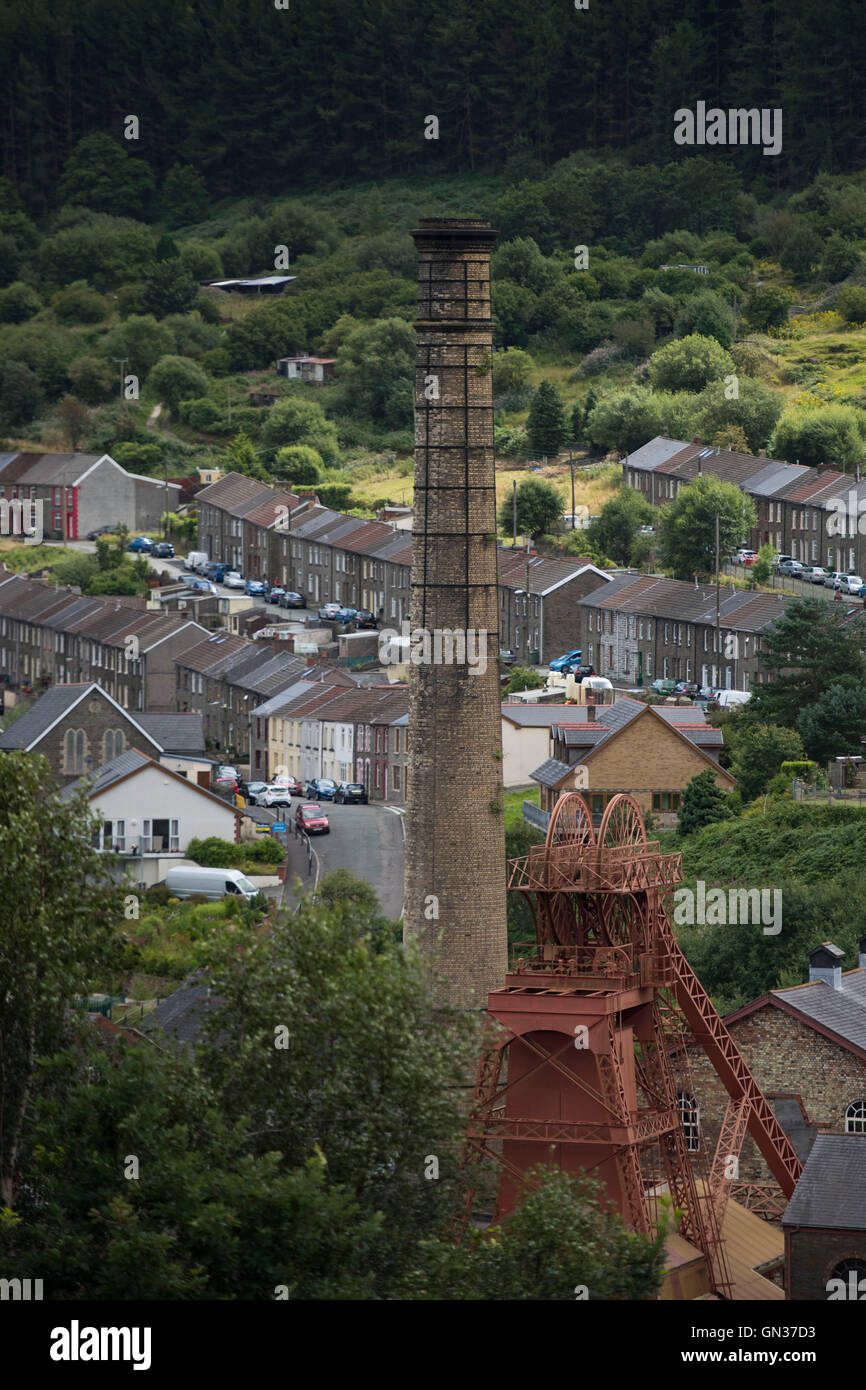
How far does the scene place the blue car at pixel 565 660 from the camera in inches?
A: 4205

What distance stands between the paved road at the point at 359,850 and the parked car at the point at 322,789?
109 cm

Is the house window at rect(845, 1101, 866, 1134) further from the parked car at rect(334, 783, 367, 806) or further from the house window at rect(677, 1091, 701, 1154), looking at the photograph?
the parked car at rect(334, 783, 367, 806)

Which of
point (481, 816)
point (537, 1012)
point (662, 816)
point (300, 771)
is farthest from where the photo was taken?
point (300, 771)

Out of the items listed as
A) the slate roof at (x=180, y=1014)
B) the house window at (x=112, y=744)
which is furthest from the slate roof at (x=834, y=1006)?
the house window at (x=112, y=744)

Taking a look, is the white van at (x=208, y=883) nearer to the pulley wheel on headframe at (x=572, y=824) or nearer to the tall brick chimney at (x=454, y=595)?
the tall brick chimney at (x=454, y=595)

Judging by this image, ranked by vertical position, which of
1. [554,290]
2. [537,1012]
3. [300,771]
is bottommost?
[300,771]

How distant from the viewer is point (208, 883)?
76000mm

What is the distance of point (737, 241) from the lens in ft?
603

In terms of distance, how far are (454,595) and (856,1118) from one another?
12713 mm

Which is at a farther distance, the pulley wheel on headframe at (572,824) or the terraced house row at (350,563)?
the terraced house row at (350,563)

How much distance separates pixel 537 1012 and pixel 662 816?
4132 centimetres
